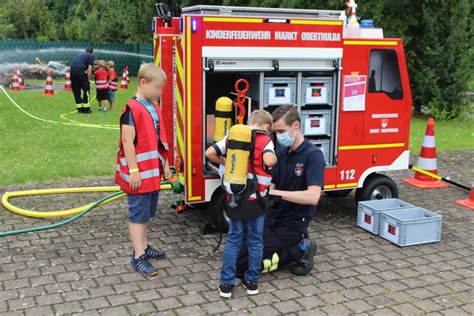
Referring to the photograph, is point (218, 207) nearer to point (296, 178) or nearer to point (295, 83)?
point (296, 178)

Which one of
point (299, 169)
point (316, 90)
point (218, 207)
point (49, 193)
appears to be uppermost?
point (316, 90)

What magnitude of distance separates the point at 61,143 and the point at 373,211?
7379 millimetres

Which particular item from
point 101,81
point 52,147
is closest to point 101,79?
point 101,81

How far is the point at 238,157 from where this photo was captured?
174 inches

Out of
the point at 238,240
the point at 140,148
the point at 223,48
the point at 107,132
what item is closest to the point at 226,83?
the point at 223,48

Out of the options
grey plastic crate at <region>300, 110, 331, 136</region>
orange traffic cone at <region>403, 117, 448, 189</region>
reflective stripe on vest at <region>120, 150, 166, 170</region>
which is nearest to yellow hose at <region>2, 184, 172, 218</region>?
reflective stripe on vest at <region>120, 150, 166, 170</region>

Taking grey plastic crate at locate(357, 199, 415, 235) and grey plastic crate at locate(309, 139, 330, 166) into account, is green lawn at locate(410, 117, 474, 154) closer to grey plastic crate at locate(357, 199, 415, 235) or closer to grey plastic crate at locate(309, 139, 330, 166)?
grey plastic crate at locate(357, 199, 415, 235)

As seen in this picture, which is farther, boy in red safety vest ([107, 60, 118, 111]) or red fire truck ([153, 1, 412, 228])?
boy in red safety vest ([107, 60, 118, 111])

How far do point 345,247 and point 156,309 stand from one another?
7.95 feet

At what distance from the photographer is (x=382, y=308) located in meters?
4.57

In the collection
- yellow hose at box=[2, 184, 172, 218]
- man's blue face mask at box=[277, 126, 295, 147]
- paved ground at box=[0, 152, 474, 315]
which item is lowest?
paved ground at box=[0, 152, 474, 315]

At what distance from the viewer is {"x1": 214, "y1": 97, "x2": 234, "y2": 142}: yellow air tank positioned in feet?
19.2

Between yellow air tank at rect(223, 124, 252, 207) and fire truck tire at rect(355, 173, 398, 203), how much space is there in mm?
2974

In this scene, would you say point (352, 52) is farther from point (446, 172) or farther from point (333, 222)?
point (446, 172)
